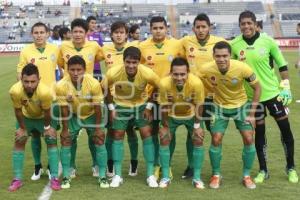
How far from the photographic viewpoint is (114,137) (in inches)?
251

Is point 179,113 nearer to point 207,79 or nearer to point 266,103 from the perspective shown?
point 207,79

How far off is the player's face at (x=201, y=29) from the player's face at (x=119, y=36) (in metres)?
1.01

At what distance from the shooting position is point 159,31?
650 cm

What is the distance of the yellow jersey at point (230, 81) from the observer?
5.89m

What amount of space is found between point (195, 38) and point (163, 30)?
0.44 meters

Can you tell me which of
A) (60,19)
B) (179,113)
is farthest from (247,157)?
(60,19)

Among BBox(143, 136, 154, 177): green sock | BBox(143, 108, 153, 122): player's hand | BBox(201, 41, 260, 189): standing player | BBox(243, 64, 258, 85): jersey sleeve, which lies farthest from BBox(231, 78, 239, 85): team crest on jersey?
BBox(143, 136, 154, 177): green sock

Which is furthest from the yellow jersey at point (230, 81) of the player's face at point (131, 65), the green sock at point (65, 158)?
the green sock at point (65, 158)

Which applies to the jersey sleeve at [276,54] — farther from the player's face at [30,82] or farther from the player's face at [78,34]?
the player's face at [30,82]

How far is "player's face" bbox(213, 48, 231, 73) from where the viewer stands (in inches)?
230

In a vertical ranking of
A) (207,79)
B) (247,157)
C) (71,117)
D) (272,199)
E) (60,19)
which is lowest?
(272,199)

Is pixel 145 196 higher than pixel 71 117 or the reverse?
the reverse

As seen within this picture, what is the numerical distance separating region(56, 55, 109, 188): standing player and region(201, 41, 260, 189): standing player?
4.51 feet

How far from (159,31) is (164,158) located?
1.67 metres
